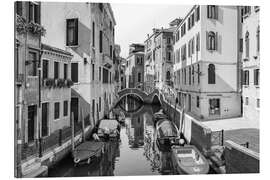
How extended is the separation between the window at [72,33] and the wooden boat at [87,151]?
5.58 feet

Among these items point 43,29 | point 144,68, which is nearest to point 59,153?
point 43,29

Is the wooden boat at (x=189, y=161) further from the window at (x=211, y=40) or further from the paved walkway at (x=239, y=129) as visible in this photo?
the window at (x=211, y=40)

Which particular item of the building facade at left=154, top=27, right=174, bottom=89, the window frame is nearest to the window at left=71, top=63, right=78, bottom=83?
the window frame

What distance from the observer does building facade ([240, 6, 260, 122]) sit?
407 centimetres

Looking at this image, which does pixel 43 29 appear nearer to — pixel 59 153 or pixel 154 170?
pixel 59 153

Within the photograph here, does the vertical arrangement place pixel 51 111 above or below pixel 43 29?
below

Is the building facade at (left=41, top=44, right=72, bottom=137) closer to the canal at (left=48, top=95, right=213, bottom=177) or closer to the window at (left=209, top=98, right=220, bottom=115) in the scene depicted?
the canal at (left=48, top=95, right=213, bottom=177)

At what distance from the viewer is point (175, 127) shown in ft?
18.1

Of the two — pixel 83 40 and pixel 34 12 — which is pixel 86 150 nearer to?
pixel 83 40

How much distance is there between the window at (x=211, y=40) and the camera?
4.33m

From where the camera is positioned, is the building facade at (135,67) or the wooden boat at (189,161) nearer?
the wooden boat at (189,161)

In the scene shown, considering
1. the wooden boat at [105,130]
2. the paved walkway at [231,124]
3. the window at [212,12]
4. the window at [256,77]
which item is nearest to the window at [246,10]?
the window at [212,12]

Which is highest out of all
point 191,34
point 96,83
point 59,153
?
point 191,34
